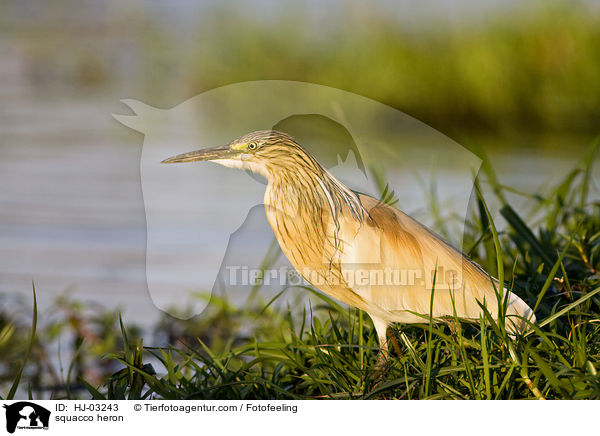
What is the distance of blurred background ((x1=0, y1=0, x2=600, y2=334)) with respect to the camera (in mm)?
2879

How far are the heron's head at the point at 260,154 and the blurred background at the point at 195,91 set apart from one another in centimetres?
96

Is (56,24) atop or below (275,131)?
atop

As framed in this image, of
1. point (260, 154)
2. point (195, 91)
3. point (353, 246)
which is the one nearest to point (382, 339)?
point (353, 246)

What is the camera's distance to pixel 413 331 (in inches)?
77.5

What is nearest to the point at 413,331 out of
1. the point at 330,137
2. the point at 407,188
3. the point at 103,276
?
the point at 407,188

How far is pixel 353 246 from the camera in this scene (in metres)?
1.75

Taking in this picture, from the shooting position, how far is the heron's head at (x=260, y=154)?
1.70 metres

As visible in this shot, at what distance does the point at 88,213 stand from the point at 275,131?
5.70 ft

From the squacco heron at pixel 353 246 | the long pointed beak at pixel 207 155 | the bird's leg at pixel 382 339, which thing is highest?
the long pointed beak at pixel 207 155

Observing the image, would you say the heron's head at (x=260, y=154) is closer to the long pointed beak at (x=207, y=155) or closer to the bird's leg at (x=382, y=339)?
the long pointed beak at (x=207, y=155)

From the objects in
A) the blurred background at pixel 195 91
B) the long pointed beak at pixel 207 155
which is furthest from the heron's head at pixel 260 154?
the blurred background at pixel 195 91

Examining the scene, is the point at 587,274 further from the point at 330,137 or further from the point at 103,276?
the point at 103,276

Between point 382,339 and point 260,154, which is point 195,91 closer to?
point 260,154
